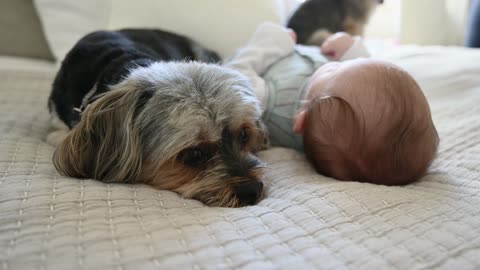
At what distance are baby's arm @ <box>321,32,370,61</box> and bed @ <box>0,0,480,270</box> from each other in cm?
75

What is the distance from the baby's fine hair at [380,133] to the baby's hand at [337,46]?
0.68 meters

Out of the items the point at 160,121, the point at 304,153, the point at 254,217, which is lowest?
the point at 304,153

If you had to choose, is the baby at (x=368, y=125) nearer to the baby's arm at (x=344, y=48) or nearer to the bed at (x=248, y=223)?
the bed at (x=248, y=223)

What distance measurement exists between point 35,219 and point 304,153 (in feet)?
2.94

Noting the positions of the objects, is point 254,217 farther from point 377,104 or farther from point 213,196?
point 377,104

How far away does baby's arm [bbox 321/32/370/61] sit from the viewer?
6.34 ft

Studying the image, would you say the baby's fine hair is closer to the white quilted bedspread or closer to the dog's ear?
the white quilted bedspread

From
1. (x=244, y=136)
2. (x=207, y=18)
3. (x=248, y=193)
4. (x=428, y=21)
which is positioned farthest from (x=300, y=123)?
(x=428, y=21)

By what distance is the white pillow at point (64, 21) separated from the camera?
2195 mm

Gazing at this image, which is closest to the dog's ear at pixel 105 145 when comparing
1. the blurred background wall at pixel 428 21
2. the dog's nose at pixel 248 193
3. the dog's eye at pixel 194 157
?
the dog's eye at pixel 194 157

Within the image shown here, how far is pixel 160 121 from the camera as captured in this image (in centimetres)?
117

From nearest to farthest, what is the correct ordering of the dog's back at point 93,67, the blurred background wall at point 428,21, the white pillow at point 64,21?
the dog's back at point 93,67, the white pillow at point 64,21, the blurred background wall at point 428,21

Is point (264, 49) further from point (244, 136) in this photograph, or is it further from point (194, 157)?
point (194, 157)

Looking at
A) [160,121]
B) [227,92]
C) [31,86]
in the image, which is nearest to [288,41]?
[227,92]
